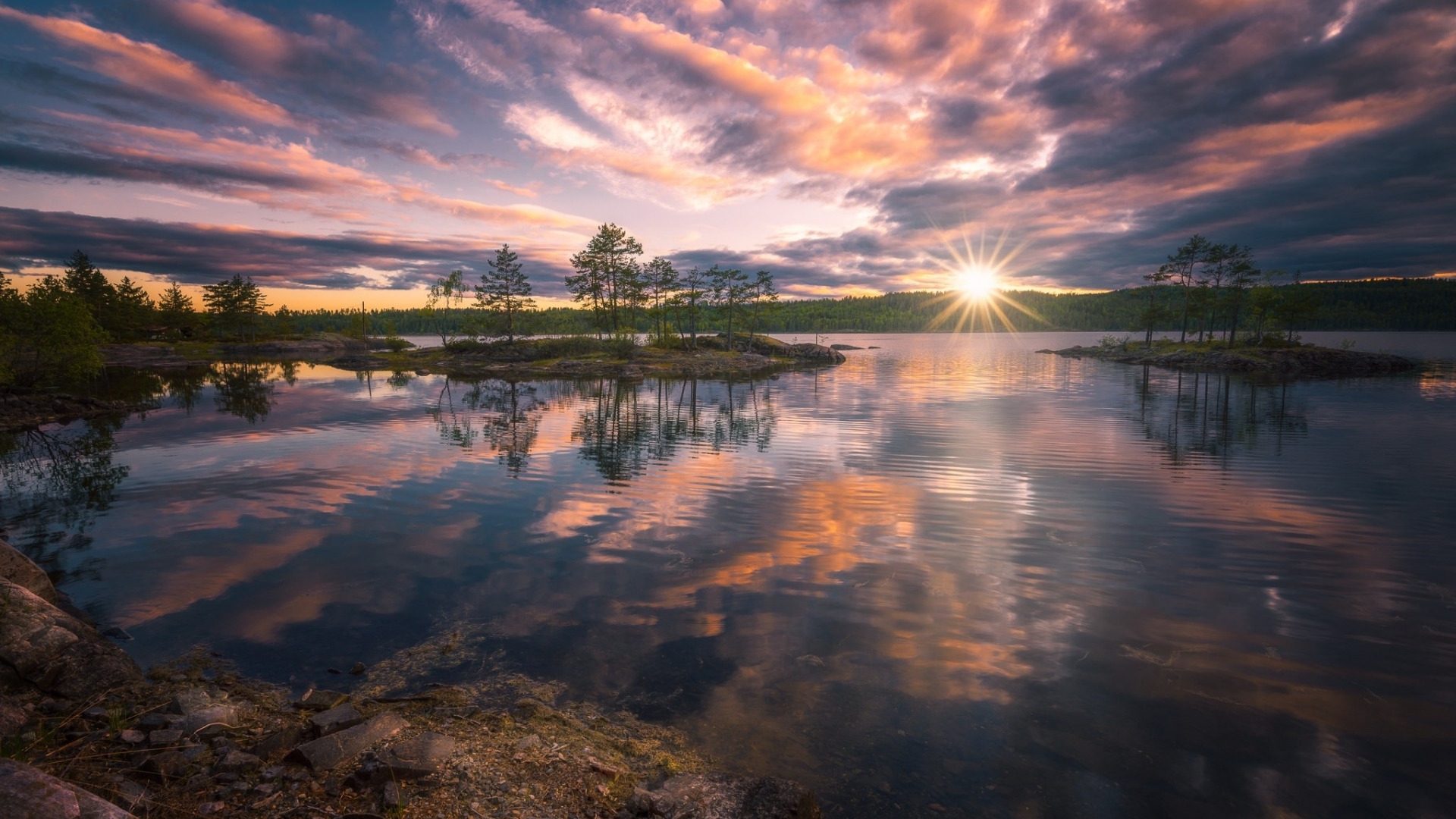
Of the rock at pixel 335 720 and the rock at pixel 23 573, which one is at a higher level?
the rock at pixel 23 573

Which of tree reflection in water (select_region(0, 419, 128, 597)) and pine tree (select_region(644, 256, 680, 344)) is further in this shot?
pine tree (select_region(644, 256, 680, 344))

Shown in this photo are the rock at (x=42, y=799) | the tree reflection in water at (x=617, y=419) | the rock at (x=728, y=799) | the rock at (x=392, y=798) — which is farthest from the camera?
the tree reflection in water at (x=617, y=419)

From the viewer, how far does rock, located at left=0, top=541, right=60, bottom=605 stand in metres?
9.96

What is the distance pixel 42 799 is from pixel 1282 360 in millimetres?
113173

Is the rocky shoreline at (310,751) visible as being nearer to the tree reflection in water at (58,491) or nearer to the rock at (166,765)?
the rock at (166,765)

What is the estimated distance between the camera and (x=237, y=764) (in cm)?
668

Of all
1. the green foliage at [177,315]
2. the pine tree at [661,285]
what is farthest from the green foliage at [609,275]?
the green foliage at [177,315]

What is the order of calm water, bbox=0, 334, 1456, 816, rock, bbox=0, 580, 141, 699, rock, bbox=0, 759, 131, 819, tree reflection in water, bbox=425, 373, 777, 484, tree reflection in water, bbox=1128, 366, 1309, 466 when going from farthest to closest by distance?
tree reflection in water, bbox=1128, 366, 1309, 466, tree reflection in water, bbox=425, 373, 777, 484, rock, bbox=0, 580, 141, 699, calm water, bbox=0, 334, 1456, 816, rock, bbox=0, 759, 131, 819

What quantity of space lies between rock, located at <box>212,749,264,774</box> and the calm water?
323cm

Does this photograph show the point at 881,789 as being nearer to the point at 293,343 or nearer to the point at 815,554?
the point at 815,554

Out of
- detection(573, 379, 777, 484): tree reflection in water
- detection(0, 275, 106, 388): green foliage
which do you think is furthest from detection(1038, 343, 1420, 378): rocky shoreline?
detection(0, 275, 106, 388): green foliage

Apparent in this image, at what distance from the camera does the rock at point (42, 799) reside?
4.40m

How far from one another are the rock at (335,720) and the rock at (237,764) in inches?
26.6

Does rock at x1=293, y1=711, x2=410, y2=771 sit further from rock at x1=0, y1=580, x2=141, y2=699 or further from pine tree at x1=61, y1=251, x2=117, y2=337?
pine tree at x1=61, y1=251, x2=117, y2=337
